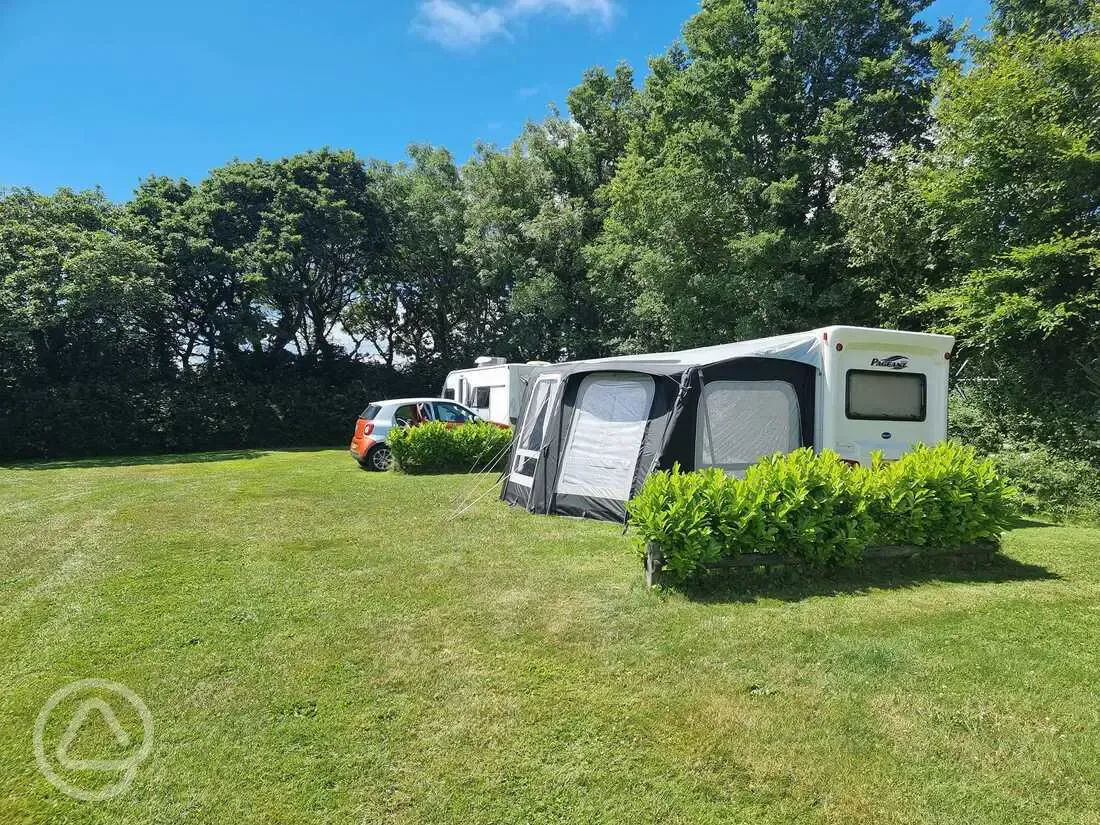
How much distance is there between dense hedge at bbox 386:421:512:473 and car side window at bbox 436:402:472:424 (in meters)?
0.51

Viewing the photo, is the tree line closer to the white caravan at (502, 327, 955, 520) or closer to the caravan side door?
the white caravan at (502, 327, 955, 520)

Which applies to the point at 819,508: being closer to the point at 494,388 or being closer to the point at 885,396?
the point at 885,396

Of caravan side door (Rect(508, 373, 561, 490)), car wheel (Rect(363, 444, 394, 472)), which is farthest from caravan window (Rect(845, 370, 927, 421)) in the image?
car wheel (Rect(363, 444, 394, 472))

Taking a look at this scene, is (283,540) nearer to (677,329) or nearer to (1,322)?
(677,329)

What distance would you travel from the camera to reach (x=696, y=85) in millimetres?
15914

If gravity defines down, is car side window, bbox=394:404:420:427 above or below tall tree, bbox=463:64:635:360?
below

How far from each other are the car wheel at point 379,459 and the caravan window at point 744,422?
718cm

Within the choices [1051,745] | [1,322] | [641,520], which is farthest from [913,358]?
[1,322]

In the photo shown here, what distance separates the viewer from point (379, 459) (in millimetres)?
12414

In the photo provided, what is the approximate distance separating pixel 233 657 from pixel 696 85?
16350 mm

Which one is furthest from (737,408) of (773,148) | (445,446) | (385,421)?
(773,148)

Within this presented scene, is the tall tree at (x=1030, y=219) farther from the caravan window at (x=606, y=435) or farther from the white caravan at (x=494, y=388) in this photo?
the white caravan at (x=494, y=388)

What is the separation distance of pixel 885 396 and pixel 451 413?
783 centimetres

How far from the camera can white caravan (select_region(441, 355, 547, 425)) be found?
Result: 13.4 metres
